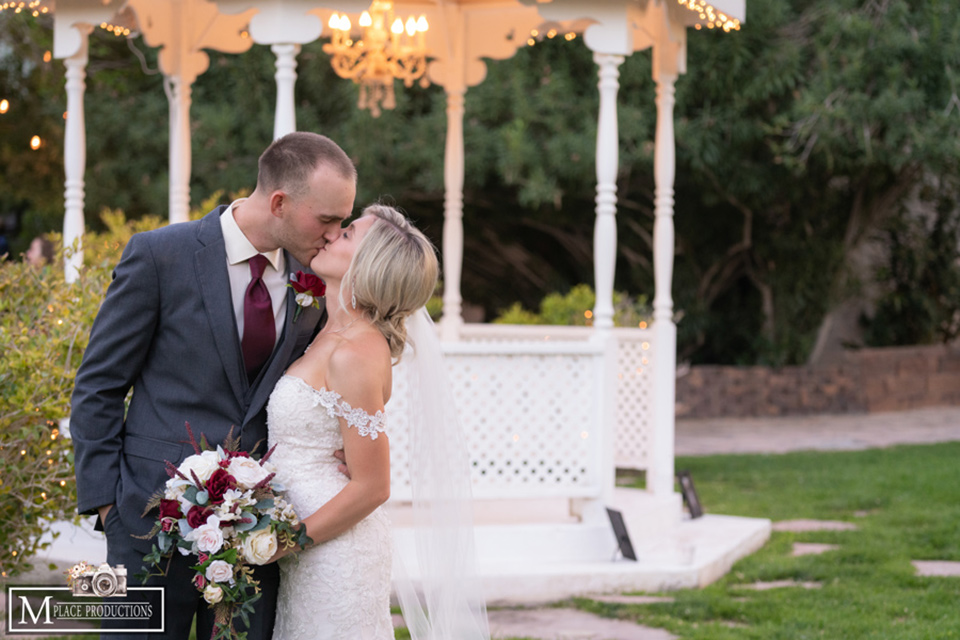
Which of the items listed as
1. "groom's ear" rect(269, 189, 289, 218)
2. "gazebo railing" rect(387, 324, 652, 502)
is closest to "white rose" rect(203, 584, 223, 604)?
"groom's ear" rect(269, 189, 289, 218)

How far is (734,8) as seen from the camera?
6672mm

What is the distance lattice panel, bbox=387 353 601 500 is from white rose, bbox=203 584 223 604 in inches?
153

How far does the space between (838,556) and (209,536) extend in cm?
512

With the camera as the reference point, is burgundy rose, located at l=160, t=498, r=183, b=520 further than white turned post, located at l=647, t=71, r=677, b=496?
No

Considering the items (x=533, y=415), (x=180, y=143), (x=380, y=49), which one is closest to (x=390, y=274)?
(x=533, y=415)

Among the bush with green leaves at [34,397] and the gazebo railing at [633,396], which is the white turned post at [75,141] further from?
the gazebo railing at [633,396]

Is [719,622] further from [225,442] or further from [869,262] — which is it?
[869,262]

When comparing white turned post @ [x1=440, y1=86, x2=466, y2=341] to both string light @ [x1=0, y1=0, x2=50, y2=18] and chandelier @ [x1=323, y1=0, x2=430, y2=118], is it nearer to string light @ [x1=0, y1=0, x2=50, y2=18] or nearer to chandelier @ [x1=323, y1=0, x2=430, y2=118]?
chandelier @ [x1=323, y1=0, x2=430, y2=118]

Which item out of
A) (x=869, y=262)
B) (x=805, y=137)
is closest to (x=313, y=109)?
(x=805, y=137)

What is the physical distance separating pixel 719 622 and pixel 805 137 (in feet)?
27.6

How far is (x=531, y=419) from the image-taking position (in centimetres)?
660

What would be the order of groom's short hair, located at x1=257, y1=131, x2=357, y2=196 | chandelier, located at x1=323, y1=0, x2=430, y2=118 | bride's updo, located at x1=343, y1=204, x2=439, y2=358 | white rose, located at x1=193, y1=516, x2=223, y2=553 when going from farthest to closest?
1. chandelier, located at x1=323, y1=0, x2=430, y2=118
2. bride's updo, located at x1=343, y1=204, x2=439, y2=358
3. groom's short hair, located at x1=257, y1=131, x2=357, y2=196
4. white rose, located at x1=193, y1=516, x2=223, y2=553

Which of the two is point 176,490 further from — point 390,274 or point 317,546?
point 390,274

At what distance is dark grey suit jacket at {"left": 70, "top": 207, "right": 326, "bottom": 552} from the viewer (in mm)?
2848
